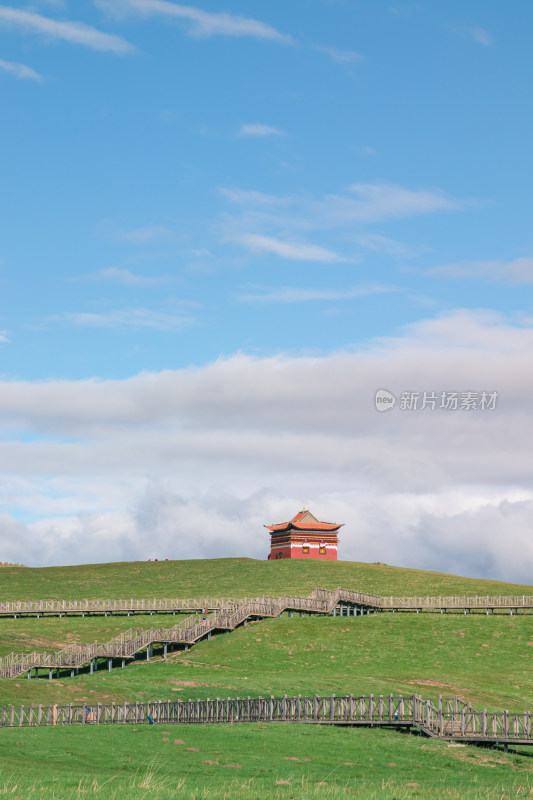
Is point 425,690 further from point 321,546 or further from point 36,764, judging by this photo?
point 321,546

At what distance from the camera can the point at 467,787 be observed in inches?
1179

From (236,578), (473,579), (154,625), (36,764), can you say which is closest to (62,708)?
(36,764)

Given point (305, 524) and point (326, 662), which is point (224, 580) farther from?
point (326, 662)

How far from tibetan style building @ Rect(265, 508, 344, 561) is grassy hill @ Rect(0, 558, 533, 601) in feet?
25.6

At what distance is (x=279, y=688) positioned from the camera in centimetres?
5347

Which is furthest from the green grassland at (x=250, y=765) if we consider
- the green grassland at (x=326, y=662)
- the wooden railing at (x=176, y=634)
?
the wooden railing at (x=176, y=634)

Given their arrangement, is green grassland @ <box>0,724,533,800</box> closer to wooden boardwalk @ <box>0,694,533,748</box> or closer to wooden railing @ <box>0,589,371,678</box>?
wooden boardwalk @ <box>0,694,533,748</box>

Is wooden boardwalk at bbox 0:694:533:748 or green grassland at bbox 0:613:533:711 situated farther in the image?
green grassland at bbox 0:613:533:711

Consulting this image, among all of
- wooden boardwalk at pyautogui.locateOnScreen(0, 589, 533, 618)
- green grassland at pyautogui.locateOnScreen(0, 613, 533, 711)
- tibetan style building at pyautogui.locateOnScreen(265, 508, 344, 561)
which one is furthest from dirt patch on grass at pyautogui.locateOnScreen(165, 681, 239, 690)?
tibetan style building at pyautogui.locateOnScreen(265, 508, 344, 561)

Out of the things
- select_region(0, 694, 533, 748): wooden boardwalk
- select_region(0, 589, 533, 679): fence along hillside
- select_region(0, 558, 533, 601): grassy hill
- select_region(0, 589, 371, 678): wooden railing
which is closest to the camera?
select_region(0, 694, 533, 748): wooden boardwalk

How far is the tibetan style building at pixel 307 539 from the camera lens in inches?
5266

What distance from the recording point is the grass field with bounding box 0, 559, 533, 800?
94.3ft

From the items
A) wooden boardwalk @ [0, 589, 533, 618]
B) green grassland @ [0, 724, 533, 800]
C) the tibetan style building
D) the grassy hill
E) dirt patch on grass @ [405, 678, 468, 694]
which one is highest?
the tibetan style building

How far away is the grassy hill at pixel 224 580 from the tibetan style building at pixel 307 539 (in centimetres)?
782
